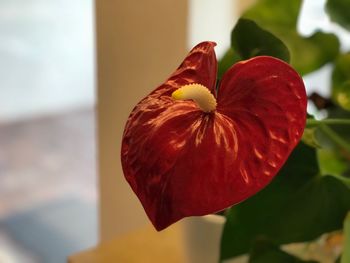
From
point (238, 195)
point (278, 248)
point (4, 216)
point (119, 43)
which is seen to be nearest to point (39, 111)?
point (4, 216)

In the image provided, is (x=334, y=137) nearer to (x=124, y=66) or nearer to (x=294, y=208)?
(x=294, y=208)

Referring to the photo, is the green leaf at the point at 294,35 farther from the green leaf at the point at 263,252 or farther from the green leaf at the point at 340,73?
the green leaf at the point at 263,252

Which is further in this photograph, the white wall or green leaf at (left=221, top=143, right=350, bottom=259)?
the white wall

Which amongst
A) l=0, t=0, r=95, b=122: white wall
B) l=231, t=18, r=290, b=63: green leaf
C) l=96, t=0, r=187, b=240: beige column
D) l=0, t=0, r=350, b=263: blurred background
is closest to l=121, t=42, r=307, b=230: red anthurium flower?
l=231, t=18, r=290, b=63: green leaf

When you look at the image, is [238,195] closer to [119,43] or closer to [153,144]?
[153,144]

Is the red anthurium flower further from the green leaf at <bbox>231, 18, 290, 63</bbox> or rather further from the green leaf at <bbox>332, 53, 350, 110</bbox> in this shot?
the green leaf at <bbox>332, 53, 350, 110</bbox>
